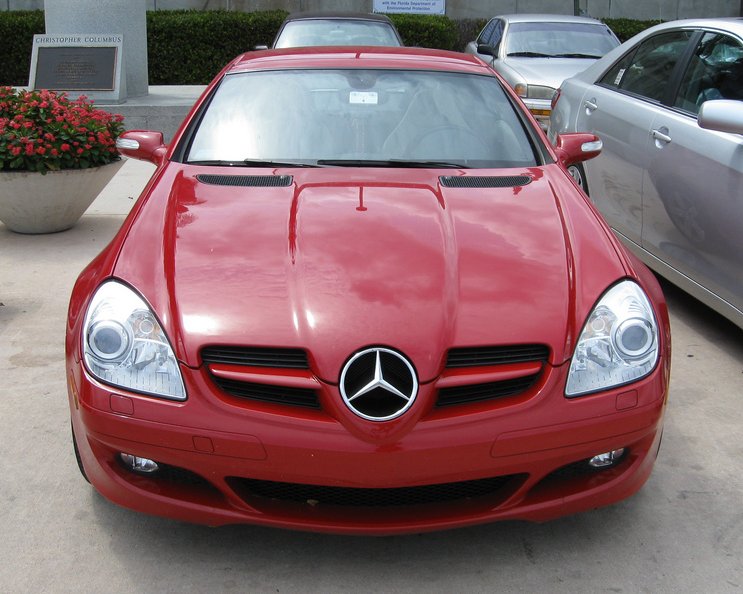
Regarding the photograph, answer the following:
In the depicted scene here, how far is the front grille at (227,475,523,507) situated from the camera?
275 centimetres

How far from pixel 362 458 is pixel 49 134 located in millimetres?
4685

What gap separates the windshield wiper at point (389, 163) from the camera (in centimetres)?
380

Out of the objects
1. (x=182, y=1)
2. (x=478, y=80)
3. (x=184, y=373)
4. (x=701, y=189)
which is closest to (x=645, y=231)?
(x=701, y=189)

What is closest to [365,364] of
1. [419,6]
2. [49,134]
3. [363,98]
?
[363,98]

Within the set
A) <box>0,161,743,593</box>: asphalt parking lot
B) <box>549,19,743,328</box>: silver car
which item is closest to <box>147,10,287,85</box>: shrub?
<box>549,19,743,328</box>: silver car

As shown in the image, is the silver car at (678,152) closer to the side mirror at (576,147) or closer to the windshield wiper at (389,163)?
the side mirror at (576,147)

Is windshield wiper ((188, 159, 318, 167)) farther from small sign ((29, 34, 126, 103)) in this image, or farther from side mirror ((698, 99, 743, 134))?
small sign ((29, 34, 126, 103))

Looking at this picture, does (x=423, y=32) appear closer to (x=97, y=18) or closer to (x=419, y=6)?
(x=419, y=6)

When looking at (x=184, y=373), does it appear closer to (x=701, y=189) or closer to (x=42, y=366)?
(x=42, y=366)

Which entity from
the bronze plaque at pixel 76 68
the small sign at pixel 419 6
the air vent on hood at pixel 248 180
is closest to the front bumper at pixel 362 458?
the air vent on hood at pixel 248 180

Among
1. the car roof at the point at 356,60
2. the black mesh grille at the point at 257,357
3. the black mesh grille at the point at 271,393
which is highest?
the car roof at the point at 356,60

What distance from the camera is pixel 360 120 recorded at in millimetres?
4035

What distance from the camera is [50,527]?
310cm

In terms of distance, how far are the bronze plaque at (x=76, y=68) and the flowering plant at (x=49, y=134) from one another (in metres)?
3.28
